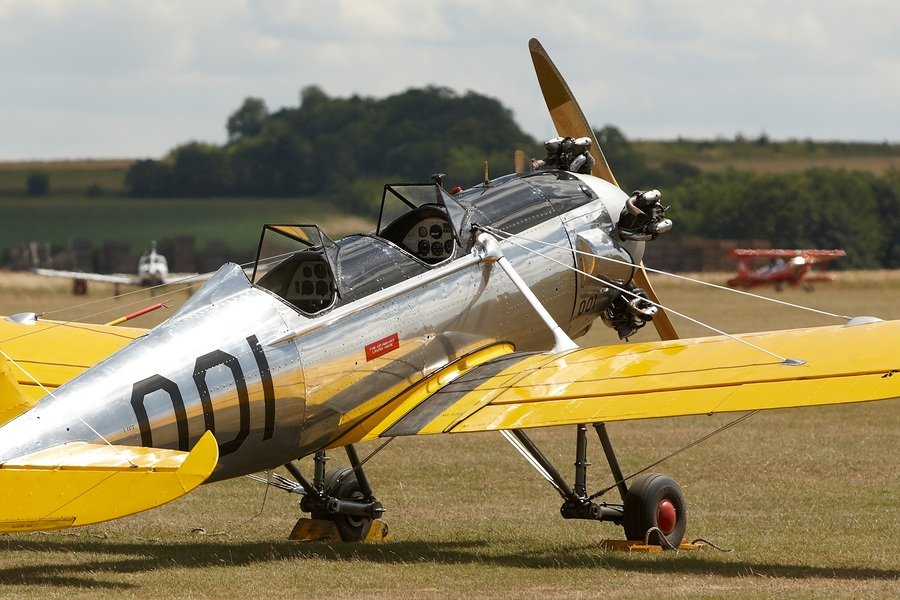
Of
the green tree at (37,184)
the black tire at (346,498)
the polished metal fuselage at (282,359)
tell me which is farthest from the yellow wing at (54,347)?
the green tree at (37,184)

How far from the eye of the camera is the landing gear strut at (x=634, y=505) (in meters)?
10.2

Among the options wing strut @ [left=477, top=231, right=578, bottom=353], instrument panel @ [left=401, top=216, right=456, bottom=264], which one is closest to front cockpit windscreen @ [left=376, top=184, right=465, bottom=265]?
instrument panel @ [left=401, top=216, right=456, bottom=264]

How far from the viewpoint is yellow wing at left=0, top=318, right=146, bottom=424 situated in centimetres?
1095

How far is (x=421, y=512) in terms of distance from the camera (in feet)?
39.5

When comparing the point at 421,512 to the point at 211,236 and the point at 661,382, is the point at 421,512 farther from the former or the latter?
the point at 211,236

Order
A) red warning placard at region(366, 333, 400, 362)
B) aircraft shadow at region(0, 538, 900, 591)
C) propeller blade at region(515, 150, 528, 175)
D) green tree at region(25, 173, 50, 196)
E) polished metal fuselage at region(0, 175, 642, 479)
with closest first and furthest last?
polished metal fuselage at region(0, 175, 642, 479), aircraft shadow at region(0, 538, 900, 591), red warning placard at region(366, 333, 400, 362), propeller blade at region(515, 150, 528, 175), green tree at region(25, 173, 50, 196)

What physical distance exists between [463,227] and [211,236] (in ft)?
149


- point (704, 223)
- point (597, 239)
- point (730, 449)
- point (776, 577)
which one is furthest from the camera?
point (704, 223)

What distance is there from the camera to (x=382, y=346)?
9914 millimetres

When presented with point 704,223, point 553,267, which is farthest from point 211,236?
point 553,267

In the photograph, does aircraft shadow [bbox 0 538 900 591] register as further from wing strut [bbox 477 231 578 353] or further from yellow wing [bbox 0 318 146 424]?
wing strut [bbox 477 231 578 353]

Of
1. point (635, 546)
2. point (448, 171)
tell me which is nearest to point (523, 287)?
point (635, 546)

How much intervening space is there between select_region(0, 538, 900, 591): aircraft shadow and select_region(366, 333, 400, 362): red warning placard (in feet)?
4.21

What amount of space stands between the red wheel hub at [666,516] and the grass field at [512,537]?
31 cm
